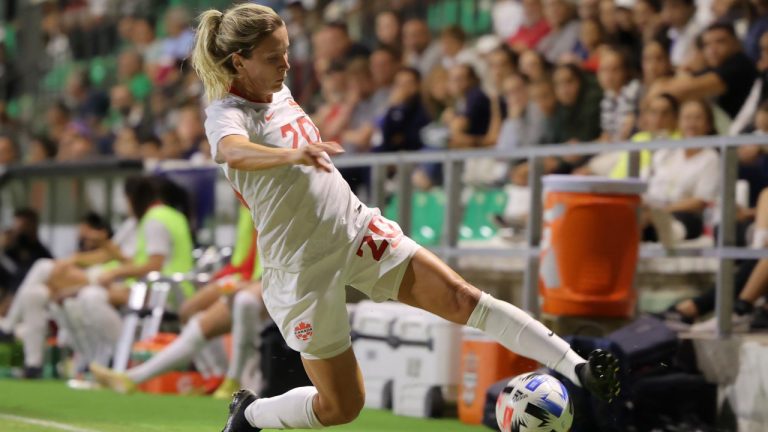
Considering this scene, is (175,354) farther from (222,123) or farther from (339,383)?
(222,123)

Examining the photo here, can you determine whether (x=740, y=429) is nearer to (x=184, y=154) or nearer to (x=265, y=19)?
(x=265, y=19)

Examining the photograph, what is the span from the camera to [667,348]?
7766 millimetres

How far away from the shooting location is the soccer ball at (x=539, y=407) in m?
5.98

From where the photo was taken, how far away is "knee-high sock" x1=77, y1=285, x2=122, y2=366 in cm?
1218

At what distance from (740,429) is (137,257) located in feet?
20.6

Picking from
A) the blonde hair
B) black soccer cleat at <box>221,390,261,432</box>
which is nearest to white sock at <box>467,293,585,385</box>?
black soccer cleat at <box>221,390,261,432</box>

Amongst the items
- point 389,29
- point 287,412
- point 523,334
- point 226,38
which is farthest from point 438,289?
point 389,29

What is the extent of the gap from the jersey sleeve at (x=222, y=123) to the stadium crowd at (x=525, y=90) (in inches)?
118

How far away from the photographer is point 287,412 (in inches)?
235

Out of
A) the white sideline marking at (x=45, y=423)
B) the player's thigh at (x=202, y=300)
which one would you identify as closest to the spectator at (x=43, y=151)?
the player's thigh at (x=202, y=300)

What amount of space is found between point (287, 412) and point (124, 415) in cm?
312

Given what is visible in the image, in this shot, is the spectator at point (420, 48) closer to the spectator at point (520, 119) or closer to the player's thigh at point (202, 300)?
the spectator at point (520, 119)

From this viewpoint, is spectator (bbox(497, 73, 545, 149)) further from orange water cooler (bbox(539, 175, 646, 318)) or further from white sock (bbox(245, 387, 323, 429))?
white sock (bbox(245, 387, 323, 429))

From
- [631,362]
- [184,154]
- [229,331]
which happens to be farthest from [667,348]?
[184,154]
